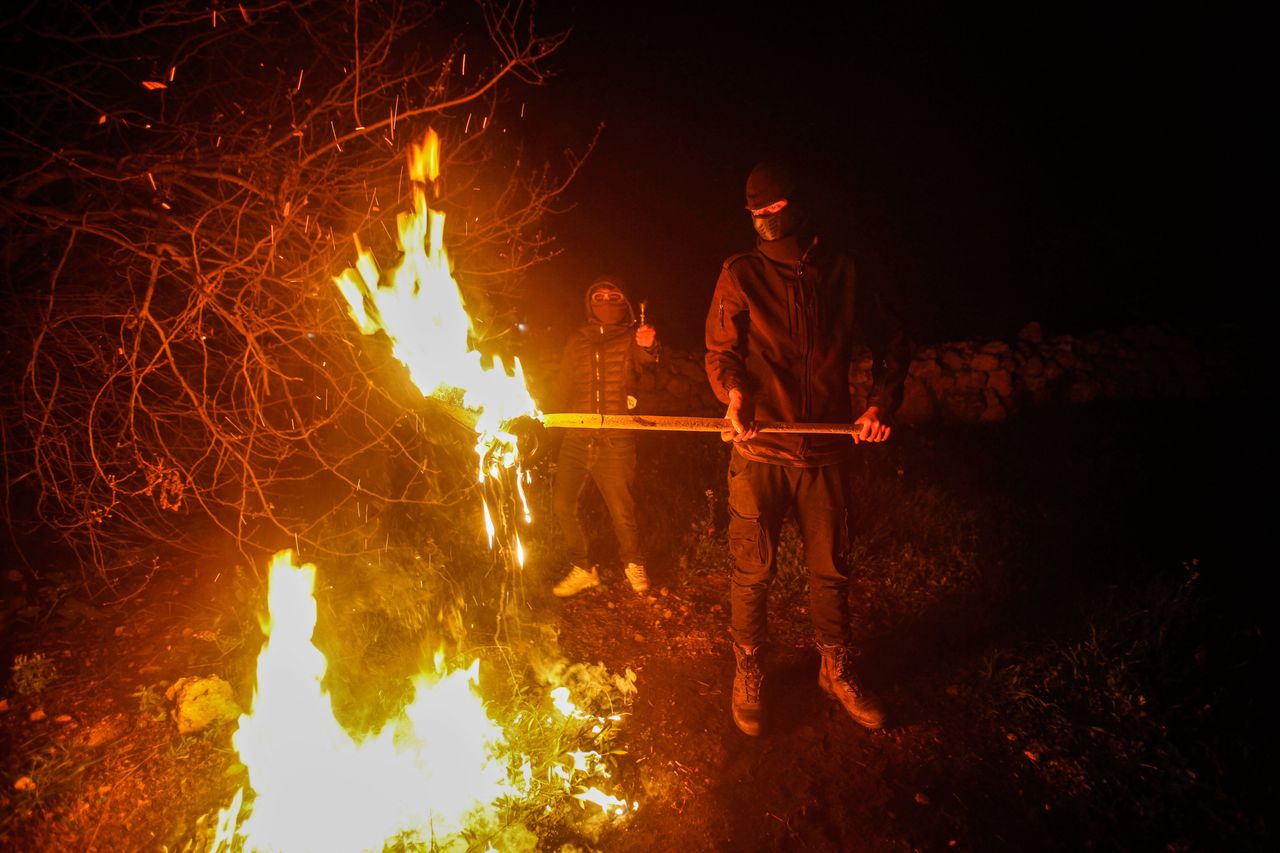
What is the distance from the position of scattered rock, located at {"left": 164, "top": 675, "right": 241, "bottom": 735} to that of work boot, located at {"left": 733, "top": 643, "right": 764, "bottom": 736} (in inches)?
119

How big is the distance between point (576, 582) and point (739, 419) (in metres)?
2.61

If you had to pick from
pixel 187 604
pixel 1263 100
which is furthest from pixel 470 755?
pixel 1263 100

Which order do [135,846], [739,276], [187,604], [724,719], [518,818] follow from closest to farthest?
1. [518,818]
2. [135,846]
3. [739,276]
4. [724,719]
5. [187,604]

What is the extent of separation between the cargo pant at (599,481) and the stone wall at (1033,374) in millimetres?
4581

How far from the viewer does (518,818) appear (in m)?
2.98

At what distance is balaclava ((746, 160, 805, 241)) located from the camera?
334cm

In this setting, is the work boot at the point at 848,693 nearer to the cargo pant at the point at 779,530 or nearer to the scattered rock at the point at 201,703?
the cargo pant at the point at 779,530

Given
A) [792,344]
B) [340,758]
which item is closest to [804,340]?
[792,344]

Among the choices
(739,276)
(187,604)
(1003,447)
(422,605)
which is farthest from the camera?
(1003,447)

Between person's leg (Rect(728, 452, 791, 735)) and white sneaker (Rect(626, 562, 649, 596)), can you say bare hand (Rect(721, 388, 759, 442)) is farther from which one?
white sneaker (Rect(626, 562, 649, 596))

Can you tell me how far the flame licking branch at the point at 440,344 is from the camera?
10.8 ft

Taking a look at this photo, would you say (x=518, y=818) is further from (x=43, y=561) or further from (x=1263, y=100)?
(x=1263, y=100)

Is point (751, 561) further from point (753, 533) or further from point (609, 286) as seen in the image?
point (609, 286)

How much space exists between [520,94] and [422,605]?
10.3m
